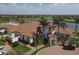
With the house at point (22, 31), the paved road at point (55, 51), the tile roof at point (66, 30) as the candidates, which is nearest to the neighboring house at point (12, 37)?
the house at point (22, 31)

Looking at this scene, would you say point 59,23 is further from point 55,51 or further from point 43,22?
point 55,51

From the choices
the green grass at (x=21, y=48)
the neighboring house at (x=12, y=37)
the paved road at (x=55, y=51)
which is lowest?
the paved road at (x=55, y=51)

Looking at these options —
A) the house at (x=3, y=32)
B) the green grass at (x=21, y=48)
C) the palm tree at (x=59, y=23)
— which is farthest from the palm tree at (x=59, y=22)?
the house at (x=3, y=32)

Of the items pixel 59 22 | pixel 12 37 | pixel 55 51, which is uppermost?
pixel 59 22

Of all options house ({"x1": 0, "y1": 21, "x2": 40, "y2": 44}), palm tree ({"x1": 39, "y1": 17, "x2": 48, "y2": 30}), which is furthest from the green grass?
palm tree ({"x1": 39, "y1": 17, "x2": 48, "y2": 30})

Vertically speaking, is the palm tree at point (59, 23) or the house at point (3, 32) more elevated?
the palm tree at point (59, 23)

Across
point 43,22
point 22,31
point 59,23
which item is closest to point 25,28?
point 22,31

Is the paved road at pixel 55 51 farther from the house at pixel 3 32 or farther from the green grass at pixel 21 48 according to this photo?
the house at pixel 3 32

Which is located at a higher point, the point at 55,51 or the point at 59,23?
the point at 59,23

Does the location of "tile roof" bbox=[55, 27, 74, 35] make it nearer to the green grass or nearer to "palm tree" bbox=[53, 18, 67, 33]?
"palm tree" bbox=[53, 18, 67, 33]
